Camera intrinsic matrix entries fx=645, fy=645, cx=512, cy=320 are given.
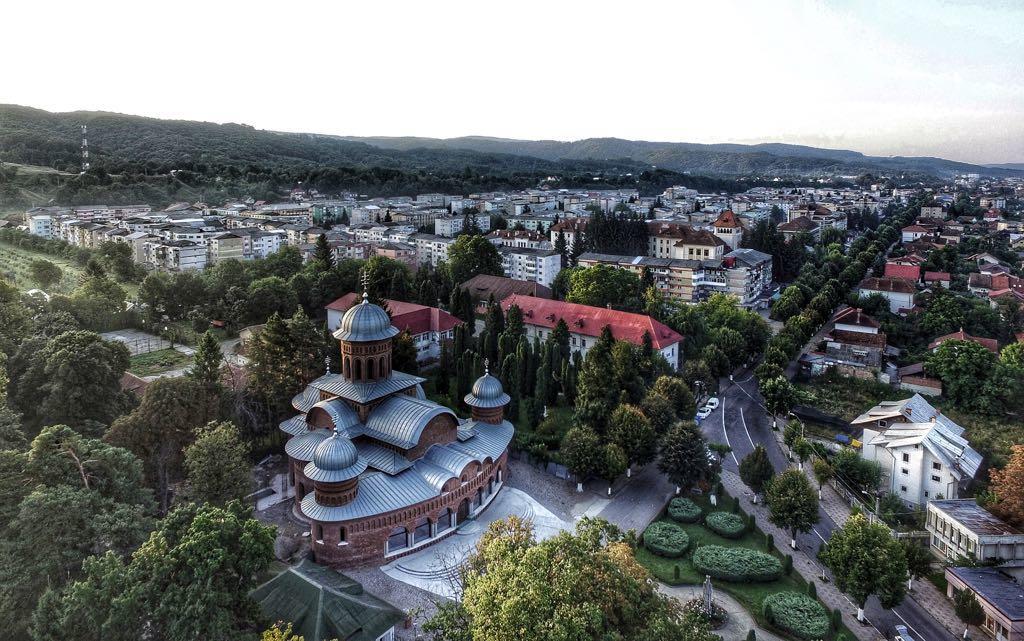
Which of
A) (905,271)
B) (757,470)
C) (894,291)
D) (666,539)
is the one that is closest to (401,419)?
(666,539)

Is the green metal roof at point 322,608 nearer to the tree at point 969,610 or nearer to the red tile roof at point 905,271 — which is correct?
the tree at point 969,610

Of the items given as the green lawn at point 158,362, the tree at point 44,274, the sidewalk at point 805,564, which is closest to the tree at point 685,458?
the sidewalk at point 805,564

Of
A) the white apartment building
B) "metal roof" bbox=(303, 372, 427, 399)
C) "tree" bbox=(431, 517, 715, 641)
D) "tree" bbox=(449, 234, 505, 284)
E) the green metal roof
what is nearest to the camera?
"tree" bbox=(431, 517, 715, 641)

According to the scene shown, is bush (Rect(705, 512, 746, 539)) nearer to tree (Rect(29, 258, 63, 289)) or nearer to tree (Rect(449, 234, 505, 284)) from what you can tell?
tree (Rect(449, 234, 505, 284))

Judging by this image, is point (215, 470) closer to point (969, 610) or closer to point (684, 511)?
point (684, 511)

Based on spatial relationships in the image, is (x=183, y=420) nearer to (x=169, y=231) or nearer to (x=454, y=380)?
(x=454, y=380)

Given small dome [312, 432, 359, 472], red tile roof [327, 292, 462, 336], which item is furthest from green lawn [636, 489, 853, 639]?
red tile roof [327, 292, 462, 336]
